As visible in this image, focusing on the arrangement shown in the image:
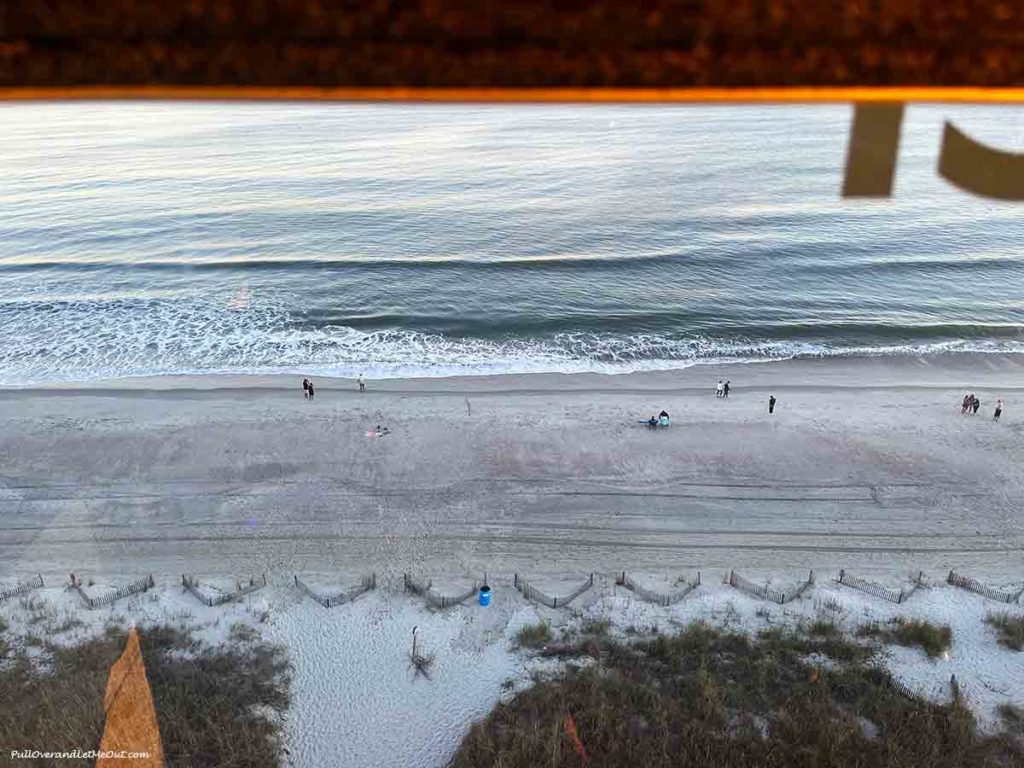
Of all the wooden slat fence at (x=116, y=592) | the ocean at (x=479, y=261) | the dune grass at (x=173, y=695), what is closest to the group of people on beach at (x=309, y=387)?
the ocean at (x=479, y=261)

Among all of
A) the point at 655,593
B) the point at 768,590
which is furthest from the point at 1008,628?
the point at 655,593

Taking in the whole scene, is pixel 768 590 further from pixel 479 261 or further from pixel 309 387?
pixel 479 261

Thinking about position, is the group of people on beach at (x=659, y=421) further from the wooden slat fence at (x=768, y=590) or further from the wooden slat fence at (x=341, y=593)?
the wooden slat fence at (x=341, y=593)

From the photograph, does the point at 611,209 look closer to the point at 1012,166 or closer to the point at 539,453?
the point at 539,453

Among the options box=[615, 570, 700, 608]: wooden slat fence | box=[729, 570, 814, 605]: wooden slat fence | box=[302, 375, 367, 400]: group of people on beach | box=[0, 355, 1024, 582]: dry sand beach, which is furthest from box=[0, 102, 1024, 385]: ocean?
box=[729, 570, 814, 605]: wooden slat fence

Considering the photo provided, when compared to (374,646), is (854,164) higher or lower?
higher

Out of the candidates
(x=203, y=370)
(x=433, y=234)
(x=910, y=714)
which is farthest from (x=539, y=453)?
(x=433, y=234)
